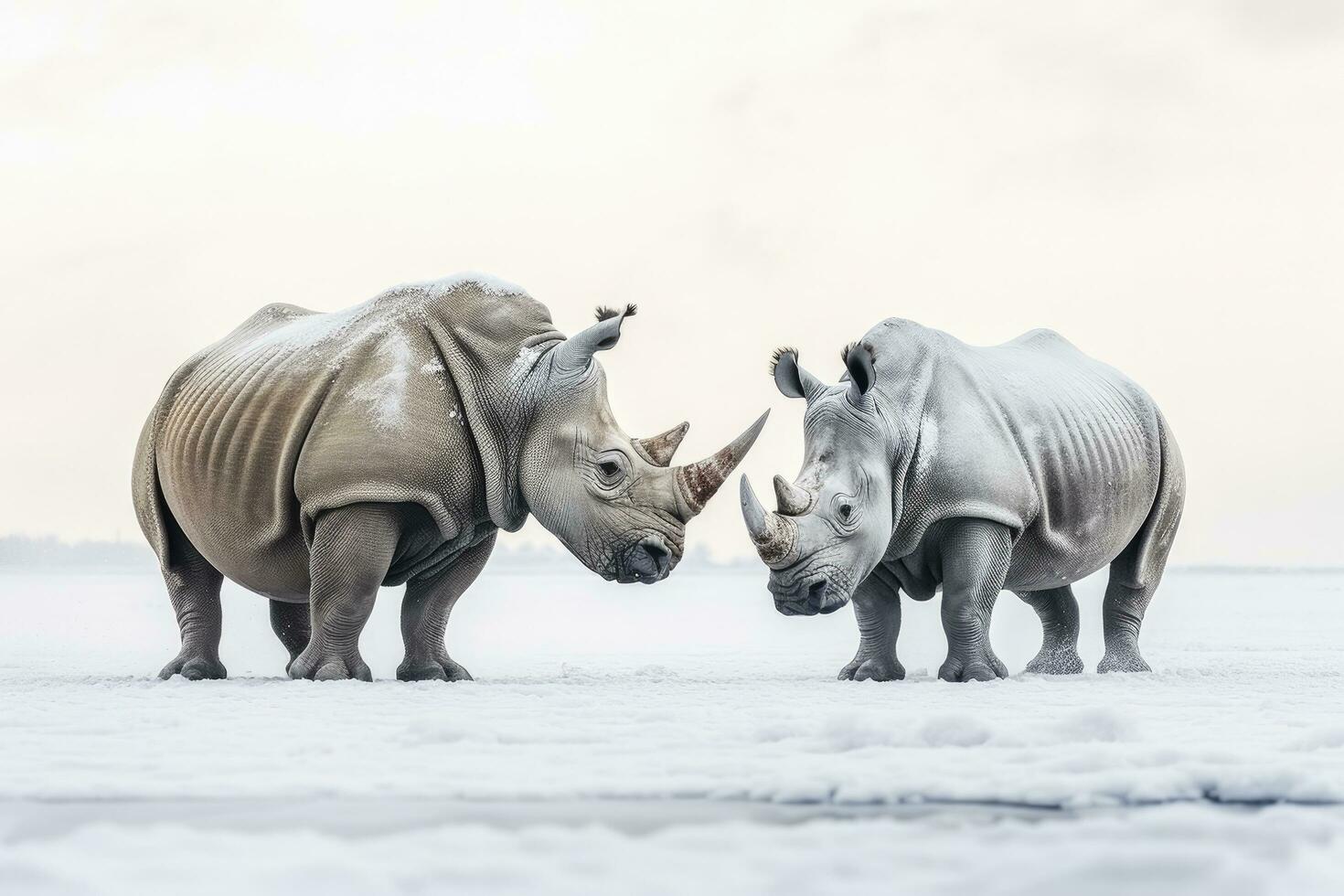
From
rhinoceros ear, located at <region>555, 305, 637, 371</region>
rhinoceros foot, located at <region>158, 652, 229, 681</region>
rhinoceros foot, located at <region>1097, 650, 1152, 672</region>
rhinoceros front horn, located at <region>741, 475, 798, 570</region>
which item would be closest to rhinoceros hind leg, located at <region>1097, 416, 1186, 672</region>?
rhinoceros foot, located at <region>1097, 650, 1152, 672</region>

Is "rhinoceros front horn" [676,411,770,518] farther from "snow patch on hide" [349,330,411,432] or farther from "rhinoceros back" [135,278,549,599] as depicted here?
"snow patch on hide" [349,330,411,432]

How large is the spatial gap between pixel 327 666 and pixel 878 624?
2785 millimetres

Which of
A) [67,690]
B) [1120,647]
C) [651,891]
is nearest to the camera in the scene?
[651,891]

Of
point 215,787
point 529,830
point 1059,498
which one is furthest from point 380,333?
point 529,830

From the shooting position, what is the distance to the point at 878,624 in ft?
27.9

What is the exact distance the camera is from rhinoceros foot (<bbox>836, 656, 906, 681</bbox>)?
833 centimetres

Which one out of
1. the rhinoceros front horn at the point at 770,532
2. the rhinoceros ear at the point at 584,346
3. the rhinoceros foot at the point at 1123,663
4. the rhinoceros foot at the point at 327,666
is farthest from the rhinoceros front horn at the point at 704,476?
the rhinoceros foot at the point at 1123,663

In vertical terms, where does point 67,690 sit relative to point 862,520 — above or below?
below

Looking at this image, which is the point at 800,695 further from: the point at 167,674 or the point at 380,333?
the point at 167,674

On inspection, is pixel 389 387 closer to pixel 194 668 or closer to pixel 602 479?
pixel 602 479

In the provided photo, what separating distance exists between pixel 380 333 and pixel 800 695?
281 centimetres

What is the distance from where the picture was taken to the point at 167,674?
27.0ft

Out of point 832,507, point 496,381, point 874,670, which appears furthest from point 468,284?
point 874,670

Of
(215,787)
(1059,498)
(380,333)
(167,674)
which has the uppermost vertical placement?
(380,333)
